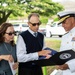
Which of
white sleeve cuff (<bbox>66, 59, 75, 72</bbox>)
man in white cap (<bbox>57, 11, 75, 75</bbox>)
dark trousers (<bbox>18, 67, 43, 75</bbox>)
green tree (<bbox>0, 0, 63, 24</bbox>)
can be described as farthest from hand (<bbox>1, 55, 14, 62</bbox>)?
green tree (<bbox>0, 0, 63, 24</bbox>)

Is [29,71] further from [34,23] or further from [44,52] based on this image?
[34,23]

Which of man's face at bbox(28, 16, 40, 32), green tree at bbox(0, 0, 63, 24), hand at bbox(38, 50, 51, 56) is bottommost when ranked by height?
green tree at bbox(0, 0, 63, 24)

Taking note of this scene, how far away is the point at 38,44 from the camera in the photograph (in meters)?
3.07

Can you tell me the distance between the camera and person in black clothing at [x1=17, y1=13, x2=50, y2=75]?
9.42 feet

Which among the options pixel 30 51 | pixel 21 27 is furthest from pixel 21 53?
pixel 21 27

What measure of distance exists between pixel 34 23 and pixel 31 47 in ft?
0.82

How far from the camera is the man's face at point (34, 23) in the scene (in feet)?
9.87

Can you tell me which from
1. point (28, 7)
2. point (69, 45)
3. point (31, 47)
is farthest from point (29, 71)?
point (28, 7)

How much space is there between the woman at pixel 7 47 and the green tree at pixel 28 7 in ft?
41.7

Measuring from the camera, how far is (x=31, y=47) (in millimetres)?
2994

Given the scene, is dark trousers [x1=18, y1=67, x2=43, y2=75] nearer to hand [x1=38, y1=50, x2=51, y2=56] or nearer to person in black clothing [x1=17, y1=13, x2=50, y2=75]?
person in black clothing [x1=17, y1=13, x2=50, y2=75]

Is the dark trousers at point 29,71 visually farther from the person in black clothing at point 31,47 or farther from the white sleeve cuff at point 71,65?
the white sleeve cuff at point 71,65

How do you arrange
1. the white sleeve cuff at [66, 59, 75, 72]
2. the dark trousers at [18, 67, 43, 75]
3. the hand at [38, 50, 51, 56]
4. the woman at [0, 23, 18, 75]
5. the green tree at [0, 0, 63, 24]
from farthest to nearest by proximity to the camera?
1. the green tree at [0, 0, 63, 24]
2. the dark trousers at [18, 67, 43, 75]
3. the woman at [0, 23, 18, 75]
4. the hand at [38, 50, 51, 56]
5. the white sleeve cuff at [66, 59, 75, 72]

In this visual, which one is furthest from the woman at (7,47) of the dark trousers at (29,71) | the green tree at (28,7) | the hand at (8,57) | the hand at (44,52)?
the green tree at (28,7)
